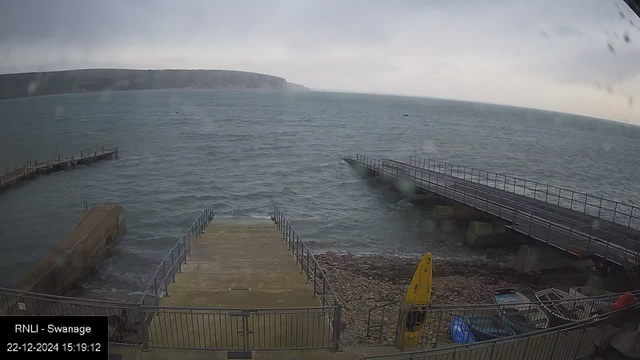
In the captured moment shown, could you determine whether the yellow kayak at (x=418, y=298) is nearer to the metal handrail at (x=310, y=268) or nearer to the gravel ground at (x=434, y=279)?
the metal handrail at (x=310, y=268)

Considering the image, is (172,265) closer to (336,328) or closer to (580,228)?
(336,328)

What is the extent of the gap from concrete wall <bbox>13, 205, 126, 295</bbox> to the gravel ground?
10.7 meters

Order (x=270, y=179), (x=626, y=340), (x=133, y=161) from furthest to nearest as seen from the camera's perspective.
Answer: (x=133, y=161) < (x=270, y=179) < (x=626, y=340)

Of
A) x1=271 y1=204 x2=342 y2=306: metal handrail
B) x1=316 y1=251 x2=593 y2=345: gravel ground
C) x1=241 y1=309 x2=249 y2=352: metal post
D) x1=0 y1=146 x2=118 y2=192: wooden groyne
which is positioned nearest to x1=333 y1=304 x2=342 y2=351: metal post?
x1=271 y1=204 x2=342 y2=306: metal handrail

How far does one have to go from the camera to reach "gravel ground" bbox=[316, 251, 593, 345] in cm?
1546

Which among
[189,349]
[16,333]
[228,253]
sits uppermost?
[16,333]

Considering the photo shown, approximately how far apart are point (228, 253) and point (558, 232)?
1498 centimetres

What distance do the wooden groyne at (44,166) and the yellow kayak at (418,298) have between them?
36.4 meters

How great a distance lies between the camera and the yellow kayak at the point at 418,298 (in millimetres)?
8039

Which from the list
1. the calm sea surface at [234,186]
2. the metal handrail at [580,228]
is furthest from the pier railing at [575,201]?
the calm sea surface at [234,186]

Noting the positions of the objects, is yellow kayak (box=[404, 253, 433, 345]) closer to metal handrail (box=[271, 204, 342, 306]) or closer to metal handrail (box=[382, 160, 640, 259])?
metal handrail (box=[271, 204, 342, 306])

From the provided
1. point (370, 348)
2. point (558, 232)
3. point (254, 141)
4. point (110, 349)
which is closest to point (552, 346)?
point (370, 348)

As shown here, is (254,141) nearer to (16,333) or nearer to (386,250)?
(386,250)

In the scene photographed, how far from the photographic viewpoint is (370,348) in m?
7.26
